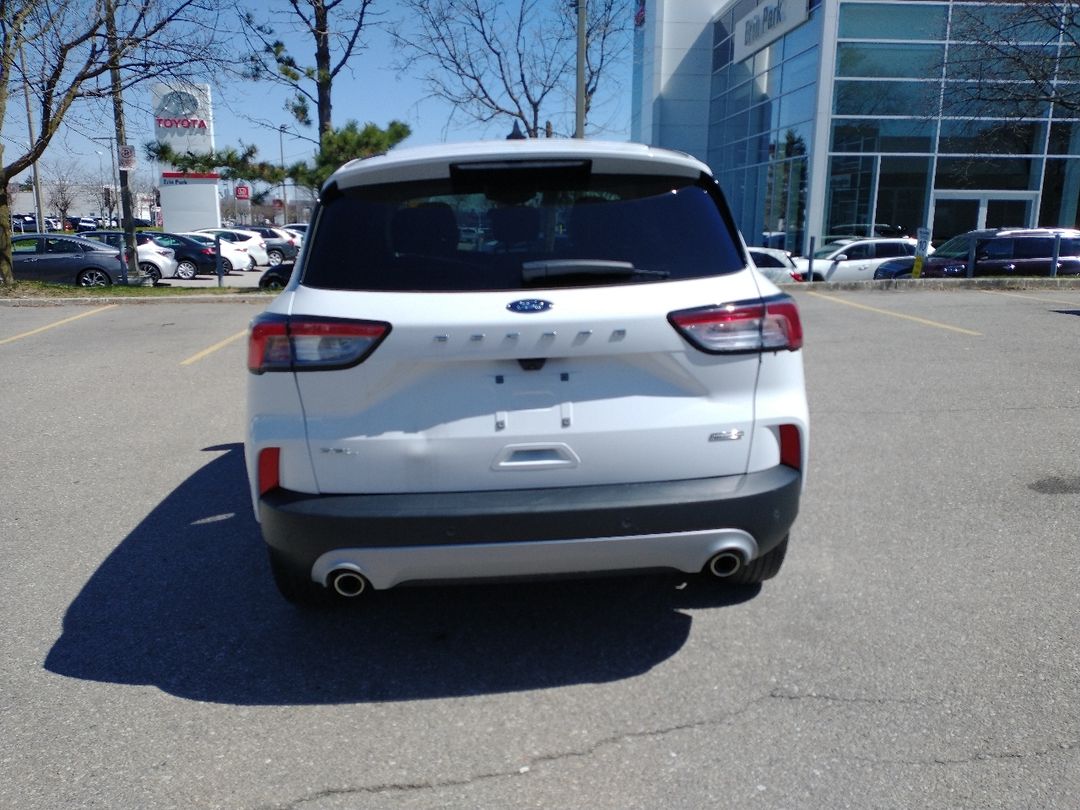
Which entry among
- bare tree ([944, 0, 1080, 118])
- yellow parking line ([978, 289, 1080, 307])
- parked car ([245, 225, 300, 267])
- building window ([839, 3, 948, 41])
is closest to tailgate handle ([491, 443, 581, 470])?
yellow parking line ([978, 289, 1080, 307])

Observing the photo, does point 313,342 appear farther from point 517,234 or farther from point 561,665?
point 561,665

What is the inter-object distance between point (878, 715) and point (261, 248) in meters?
29.6

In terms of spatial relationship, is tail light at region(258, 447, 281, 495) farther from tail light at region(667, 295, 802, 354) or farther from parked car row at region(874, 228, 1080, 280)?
parked car row at region(874, 228, 1080, 280)

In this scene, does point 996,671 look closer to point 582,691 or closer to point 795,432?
point 795,432

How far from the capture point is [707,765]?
269 cm

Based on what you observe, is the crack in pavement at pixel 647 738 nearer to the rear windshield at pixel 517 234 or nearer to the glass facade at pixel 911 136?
the rear windshield at pixel 517 234

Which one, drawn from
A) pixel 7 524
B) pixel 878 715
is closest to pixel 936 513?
pixel 878 715

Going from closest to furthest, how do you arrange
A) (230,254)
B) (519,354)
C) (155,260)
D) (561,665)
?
1. (519,354)
2. (561,665)
3. (155,260)
4. (230,254)

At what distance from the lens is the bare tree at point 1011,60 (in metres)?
21.4

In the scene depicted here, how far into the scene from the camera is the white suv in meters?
2.82

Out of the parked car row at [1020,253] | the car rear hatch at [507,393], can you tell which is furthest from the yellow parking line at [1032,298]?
the car rear hatch at [507,393]

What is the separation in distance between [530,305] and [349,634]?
5.29 ft

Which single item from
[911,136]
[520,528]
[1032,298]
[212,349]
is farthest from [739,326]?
[911,136]

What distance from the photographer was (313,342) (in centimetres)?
285
